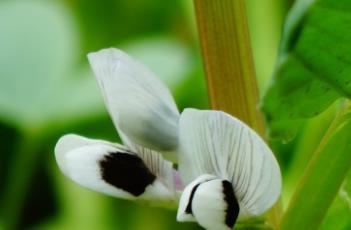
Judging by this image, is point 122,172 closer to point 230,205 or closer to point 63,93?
point 230,205

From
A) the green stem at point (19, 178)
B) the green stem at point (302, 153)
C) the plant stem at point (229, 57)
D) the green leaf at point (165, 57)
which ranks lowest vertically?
the green stem at point (19, 178)

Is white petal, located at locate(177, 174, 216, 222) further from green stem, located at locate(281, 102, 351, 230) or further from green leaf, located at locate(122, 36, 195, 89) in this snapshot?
green leaf, located at locate(122, 36, 195, 89)

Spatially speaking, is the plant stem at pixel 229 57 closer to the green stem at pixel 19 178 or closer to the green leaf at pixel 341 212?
the green leaf at pixel 341 212

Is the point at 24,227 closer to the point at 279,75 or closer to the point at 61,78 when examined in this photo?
the point at 61,78

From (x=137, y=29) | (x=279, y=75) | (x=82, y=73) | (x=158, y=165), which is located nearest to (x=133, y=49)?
(x=82, y=73)

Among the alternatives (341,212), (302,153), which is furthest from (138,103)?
(302,153)

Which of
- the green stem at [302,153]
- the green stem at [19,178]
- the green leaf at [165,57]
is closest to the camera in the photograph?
the green stem at [302,153]

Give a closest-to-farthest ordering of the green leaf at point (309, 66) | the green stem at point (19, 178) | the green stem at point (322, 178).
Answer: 1. the green leaf at point (309, 66)
2. the green stem at point (322, 178)
3. the green stem at point (19, 178)

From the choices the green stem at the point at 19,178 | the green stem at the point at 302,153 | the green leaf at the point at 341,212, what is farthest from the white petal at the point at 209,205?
the green stem at the point at 19,178
